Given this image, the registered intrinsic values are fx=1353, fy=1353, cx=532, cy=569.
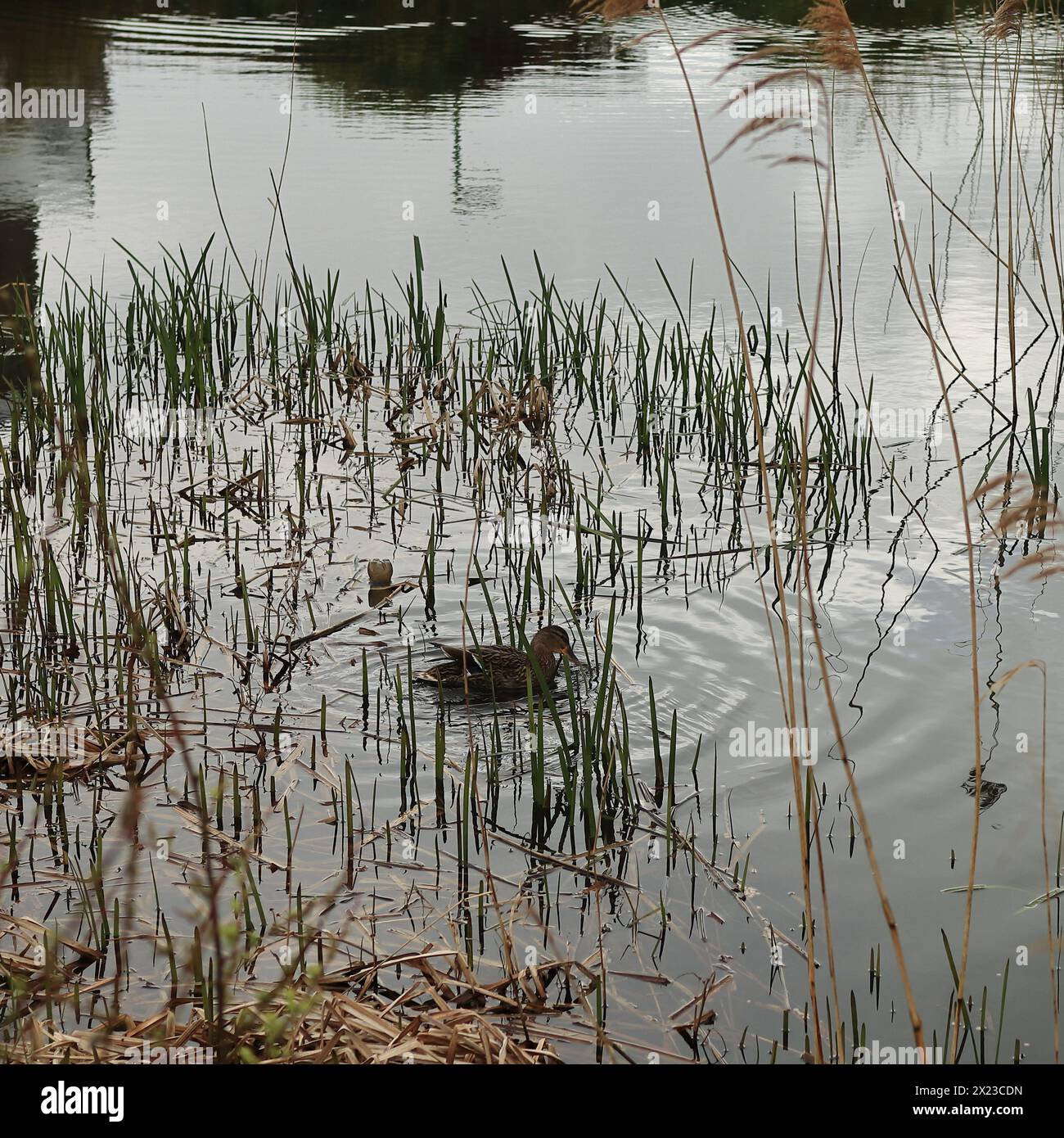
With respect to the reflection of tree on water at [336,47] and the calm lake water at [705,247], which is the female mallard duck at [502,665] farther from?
the reflection of tree on water at [336,47]

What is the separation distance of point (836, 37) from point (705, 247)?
24.8 ft

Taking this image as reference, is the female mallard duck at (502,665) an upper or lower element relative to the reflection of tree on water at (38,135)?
lower

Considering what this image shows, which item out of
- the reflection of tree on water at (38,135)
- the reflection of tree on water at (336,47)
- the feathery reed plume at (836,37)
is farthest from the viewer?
the reflection of tree on water at (336,47)

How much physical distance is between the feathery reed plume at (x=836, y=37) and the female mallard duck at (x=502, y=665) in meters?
2.12

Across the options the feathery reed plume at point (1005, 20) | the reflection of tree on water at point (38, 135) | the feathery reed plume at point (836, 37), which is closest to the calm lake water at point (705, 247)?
the reflection of tree on water at point (38, 135)

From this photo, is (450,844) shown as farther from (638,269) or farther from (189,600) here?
(638,269)

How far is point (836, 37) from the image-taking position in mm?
2379

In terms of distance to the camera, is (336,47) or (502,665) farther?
(336,47)

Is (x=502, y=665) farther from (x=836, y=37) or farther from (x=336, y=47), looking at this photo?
(x=336, y=47)

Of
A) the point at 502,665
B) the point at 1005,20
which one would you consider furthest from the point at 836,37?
the point at 1005,20

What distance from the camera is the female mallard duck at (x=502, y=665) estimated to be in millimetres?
4152

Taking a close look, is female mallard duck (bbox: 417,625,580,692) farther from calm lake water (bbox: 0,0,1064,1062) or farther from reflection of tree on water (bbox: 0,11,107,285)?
reflection of tree on water (bbox: 0,11,107,285)

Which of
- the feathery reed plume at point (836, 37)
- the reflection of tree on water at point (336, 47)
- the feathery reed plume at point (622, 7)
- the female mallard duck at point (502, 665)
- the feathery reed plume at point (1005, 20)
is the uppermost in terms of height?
the reflection of tree on water at point (336, 47)

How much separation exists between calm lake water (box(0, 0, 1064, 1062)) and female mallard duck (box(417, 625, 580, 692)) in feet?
1.01
